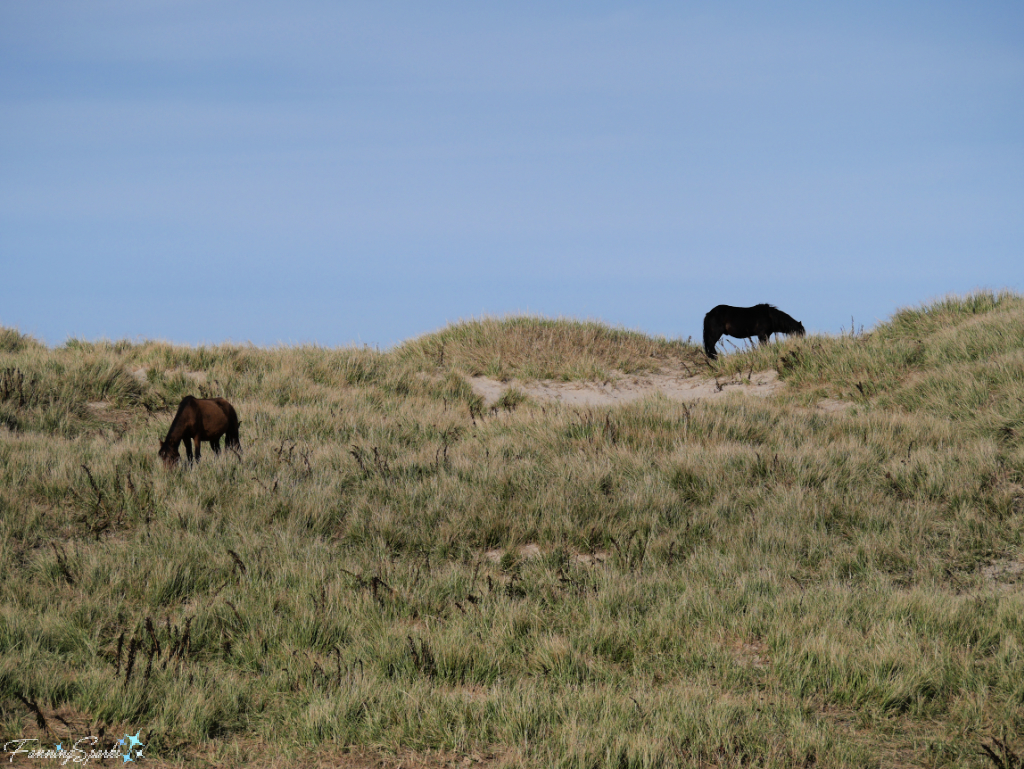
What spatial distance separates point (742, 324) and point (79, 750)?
1614 cm

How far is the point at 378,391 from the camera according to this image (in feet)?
43.4

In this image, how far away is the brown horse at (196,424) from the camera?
7.50 metres

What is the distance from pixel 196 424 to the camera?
297 inches

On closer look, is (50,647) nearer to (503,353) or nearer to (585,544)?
(585,544)

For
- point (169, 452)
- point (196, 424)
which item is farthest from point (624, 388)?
point (169, 452)

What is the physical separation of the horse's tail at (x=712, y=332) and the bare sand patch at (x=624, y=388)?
6.76 ft

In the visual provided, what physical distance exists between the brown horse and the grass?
0.23 m

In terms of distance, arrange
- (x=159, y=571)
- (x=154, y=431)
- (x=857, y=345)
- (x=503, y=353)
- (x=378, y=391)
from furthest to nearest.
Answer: (x=503, y=353), (x=857, y=345), (x=378, y=391), (x=154, y=431), (x=159, y=571)

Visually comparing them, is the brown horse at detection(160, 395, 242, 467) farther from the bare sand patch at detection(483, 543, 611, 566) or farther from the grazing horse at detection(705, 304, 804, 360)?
the grazing horse at detection(705, 304, 804, 360)

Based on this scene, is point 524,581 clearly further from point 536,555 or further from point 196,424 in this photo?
point 196,424

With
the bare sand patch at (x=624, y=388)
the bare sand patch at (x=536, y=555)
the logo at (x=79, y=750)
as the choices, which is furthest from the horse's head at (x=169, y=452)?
the bare sand patch at (x=624, y=388)

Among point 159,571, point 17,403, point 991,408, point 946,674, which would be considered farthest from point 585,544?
point 17,403

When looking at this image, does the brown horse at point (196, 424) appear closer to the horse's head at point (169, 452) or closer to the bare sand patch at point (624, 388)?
the horse's head at point (169, 452)

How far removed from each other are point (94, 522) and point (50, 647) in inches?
84.0
